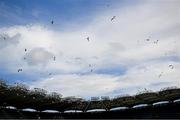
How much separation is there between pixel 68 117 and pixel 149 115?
1876 centimetres

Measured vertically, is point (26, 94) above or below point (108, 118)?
above

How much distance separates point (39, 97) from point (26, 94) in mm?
3044

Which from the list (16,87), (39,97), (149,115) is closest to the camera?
(16,87)

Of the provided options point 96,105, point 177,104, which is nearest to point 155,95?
point 177,104

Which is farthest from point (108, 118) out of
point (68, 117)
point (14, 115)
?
point (14, 115)

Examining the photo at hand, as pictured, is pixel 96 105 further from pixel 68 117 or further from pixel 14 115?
pixel 14 115

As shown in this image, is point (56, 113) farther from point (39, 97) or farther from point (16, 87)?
point (16, 87)

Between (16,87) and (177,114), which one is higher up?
(16,87)

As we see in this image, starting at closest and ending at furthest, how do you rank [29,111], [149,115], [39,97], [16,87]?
[16,87] < [39,97] < [149,115] < [29,111]

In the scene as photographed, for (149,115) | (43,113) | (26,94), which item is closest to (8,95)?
(26,94)

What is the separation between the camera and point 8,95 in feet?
194

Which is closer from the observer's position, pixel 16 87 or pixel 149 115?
pixel 16 87

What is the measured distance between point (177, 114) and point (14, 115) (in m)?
31.9

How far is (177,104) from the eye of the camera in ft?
207
